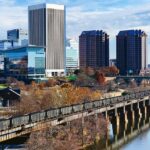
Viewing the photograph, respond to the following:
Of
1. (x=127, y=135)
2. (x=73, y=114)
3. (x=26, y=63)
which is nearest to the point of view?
(x=73, y=114)

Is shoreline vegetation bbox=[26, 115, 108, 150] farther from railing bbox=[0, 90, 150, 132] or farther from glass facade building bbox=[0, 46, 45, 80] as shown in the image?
glass facade building bbox=[0, 46, 45, 80]

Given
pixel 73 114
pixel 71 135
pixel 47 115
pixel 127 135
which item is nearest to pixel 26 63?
pixel 127 135

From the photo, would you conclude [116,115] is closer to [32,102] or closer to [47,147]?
[32,102]

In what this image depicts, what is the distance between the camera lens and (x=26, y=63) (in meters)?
186

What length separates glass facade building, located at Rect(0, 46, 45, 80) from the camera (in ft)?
604

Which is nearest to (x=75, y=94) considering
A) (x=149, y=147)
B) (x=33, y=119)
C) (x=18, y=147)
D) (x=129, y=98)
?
(x=129, y=98)

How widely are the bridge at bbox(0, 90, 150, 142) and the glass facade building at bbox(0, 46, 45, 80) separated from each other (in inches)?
4042

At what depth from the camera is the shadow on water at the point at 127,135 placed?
51.3 meters

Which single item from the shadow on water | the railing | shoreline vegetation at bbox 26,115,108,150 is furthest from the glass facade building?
shoreline vegetation at bbox 26,115,108,150

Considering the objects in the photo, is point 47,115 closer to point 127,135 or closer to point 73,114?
point 73,114

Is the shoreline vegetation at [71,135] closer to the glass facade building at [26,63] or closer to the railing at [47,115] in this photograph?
the railing at [47,115]

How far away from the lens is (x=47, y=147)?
36.2 meters

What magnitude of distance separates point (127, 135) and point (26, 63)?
A: 129 m

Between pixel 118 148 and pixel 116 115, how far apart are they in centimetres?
1423
